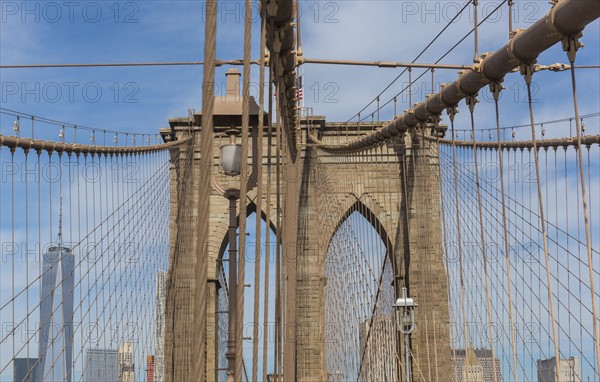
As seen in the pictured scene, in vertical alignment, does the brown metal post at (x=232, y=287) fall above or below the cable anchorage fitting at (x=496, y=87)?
below

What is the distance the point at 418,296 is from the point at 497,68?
1176 centimetres

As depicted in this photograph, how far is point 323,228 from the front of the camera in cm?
2334

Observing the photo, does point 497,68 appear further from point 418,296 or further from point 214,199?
point 214,199

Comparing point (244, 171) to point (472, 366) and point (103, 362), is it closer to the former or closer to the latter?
point (472, 366)

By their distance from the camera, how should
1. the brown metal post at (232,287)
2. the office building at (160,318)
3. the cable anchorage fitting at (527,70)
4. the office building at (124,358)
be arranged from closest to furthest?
the brown metal post at (232,287) → the cable anchorage fitting at (527,70) → the office building at (124,358) → the office building at (160,318)

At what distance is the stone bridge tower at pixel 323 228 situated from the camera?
72.7 ft

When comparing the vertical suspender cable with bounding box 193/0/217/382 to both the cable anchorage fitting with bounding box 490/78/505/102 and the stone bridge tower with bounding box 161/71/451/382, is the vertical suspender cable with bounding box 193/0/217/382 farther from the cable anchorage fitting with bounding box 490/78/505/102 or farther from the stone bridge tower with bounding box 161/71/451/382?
the stone bridge tower with bounding box 161/71/451/382

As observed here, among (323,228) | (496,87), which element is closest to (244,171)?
(496,87)

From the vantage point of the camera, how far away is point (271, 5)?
28.5 ft

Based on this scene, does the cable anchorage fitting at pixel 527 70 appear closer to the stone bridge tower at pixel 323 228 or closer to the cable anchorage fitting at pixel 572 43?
the cable anchorage fitting at pixel 572 43

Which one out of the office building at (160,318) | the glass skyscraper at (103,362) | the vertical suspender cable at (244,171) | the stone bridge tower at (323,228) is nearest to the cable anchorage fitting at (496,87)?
the vertical suspender cable at (244,171)

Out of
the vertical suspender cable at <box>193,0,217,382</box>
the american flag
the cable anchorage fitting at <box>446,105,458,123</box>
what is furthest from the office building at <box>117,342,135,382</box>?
the vertical suspender cable at <box>193,0,217,382</box>

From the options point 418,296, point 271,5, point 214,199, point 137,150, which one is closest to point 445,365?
point 418,296

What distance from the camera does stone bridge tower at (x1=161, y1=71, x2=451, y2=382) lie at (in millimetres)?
22172
